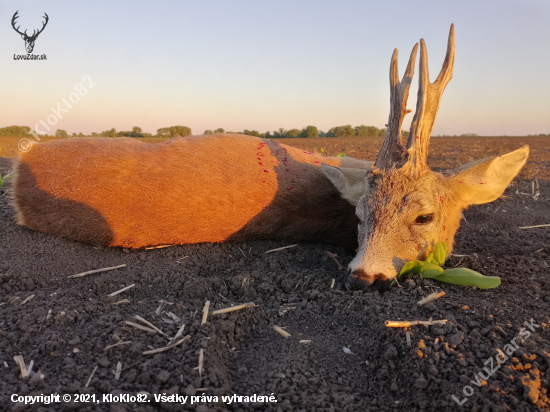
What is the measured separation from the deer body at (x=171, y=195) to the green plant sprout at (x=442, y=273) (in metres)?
0.99

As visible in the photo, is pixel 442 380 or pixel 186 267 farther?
pixel 186 267

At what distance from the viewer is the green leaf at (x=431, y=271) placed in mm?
3332

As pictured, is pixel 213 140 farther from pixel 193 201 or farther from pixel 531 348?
pixel 531 348

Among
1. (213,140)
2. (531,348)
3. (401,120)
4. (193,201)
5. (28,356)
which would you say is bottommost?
(28,356)

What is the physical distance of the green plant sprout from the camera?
3199 mm

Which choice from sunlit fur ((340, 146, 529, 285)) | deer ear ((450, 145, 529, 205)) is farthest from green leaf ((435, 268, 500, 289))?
deer ear ((450, 145, 529, 205))

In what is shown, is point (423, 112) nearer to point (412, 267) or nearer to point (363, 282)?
point (412, 267)

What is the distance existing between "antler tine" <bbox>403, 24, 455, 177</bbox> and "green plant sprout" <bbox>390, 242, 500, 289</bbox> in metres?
0.72

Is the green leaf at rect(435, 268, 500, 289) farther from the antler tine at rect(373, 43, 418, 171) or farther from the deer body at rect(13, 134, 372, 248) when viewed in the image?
the deer body at rect(13, 134, 372, 248)

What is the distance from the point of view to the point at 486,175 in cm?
374

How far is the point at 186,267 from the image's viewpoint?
12.6 feet

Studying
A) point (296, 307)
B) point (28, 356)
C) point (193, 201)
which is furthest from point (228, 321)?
point (193, 201)

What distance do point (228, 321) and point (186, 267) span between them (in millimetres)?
1296

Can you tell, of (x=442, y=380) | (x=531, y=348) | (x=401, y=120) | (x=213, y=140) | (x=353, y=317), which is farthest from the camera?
(x=213, y=140)
